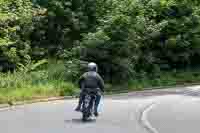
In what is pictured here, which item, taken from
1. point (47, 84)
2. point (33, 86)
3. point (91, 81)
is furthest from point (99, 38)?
point (91, 81)

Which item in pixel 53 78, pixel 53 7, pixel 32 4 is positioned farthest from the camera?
pixel 53 7

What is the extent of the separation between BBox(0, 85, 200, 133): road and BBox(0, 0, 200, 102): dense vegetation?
266 inches

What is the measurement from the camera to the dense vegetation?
112 feet

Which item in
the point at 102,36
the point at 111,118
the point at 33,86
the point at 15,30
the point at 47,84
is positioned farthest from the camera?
the point at 15,30

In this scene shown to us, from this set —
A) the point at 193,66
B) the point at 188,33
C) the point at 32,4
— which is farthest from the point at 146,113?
the point at 193,66

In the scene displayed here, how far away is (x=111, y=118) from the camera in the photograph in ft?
61.4

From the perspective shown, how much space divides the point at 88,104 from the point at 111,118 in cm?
135

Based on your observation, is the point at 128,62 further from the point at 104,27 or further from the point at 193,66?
the point at 193,66

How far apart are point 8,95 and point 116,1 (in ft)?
57.8

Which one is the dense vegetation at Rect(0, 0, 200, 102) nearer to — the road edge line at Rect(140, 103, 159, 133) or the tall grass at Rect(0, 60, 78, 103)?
the tall grass at Rect(0, 60, 78, 103)

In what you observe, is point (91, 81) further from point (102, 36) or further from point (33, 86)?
point (102, 36)

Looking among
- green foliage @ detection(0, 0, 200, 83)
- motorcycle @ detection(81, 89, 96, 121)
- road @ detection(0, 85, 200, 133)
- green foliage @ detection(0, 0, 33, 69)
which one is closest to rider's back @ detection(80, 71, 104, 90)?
motorcycle @ detection(81, 89, 96, 121)

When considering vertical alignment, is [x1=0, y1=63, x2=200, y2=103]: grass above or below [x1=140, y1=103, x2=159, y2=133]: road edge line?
above

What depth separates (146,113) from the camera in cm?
2038
